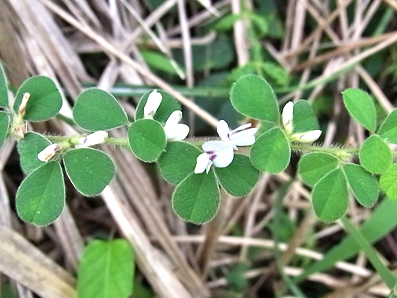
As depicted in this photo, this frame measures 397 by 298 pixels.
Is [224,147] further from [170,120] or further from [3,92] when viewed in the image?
[3,92]

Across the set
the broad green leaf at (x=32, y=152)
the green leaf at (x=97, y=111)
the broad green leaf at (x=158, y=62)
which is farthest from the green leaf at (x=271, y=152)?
the broad green leaf at (x=158, y=62)

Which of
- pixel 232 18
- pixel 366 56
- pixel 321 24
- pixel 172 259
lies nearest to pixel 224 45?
pixel 232 18

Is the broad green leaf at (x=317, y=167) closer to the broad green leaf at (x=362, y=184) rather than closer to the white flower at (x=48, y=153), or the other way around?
the broad green leaf at (x=362, y=184)

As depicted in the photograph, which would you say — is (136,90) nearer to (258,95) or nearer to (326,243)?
(258,95)

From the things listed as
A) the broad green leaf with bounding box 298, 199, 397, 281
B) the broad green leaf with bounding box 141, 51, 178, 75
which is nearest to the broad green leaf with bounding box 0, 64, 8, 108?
the broad green leaf with bounding box 141, 51, 178, 75

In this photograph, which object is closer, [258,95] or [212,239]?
[258,95]

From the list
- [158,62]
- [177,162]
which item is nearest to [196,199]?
[177,162]

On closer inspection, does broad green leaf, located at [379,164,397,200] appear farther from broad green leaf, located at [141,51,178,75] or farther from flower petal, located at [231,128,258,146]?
broad green leaf, located at [141,51,178,75]
